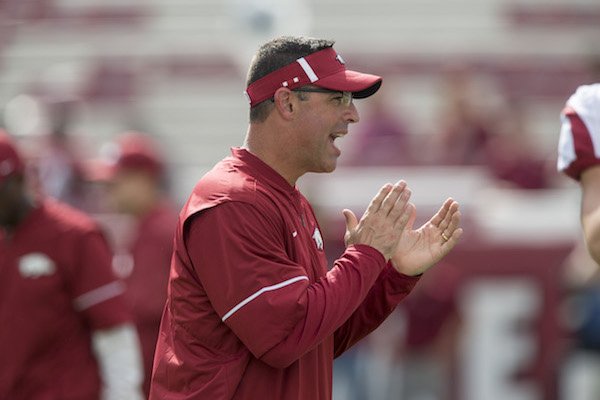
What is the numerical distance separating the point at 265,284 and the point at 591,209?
930 millimetres

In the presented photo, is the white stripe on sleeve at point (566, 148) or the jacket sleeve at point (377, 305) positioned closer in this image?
the white stripe on sleeve at point (566, 148)

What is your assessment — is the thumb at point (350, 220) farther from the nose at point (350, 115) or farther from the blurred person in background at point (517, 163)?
the blurred person in background at point (517, 163)

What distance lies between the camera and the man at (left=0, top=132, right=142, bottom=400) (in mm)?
5223

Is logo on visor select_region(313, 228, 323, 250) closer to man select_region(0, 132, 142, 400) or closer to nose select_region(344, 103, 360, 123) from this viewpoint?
nose select_region(344, 103, 360, 123)

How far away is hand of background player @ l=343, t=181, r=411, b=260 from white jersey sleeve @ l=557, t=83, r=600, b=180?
487 millimetres

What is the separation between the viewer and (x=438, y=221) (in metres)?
4.23

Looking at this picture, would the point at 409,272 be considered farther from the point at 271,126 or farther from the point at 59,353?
the point at 59,353

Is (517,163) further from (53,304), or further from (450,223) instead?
(450,223)

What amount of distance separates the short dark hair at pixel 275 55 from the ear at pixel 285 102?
1.6 inches

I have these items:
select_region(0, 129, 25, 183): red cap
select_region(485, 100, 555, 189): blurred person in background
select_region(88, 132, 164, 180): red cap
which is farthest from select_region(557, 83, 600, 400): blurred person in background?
select_region(485, 100, 555, 189): blurred person in background

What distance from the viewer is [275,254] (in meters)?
3.81

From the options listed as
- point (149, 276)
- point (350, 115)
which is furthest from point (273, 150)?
point (149, 276)

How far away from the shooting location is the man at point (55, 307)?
522cm

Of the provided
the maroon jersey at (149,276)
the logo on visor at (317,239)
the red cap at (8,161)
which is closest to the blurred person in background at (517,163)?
the maroon jersey at (149,276)
